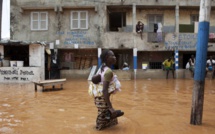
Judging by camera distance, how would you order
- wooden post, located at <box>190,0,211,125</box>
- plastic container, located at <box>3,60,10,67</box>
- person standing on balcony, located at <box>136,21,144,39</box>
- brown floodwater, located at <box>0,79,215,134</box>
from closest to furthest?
brown floodwater, located at <box>0,79,215,134</box> → wooden post, located at <box>190,0,211,125</box> → plastic container, located at <box>3,60,10,67</box> → person standing on balcony, located at <box>136,21,144,39</box>

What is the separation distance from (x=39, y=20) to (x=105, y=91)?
1858 centimetres

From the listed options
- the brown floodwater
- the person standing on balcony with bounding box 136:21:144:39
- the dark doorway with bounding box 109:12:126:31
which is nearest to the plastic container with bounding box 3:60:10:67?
the dark doorway with bounding box 109:12:126:31

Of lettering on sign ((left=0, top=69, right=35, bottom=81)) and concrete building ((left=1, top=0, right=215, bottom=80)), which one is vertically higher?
concrete building ((left=1, top=0, right=215, bottom=80))

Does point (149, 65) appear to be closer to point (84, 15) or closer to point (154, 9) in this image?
point (154, 9)

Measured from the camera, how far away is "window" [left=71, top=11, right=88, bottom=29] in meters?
21.2

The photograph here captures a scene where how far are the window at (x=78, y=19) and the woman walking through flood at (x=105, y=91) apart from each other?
56.2 ft

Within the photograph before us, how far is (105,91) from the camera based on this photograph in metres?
4.27

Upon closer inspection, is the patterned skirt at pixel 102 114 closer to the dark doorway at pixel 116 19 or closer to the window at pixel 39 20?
the window at pixel 39 20

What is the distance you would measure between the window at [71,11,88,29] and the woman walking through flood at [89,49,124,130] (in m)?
17.1

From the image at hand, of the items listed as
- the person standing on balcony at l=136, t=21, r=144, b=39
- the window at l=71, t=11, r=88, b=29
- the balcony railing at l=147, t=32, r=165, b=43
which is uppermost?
the window at l=71, t=11, r=88, b=29

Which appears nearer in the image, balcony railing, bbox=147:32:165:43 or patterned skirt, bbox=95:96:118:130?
patterned skirt, bbox=95:96:118:130

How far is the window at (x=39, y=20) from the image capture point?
842 inches

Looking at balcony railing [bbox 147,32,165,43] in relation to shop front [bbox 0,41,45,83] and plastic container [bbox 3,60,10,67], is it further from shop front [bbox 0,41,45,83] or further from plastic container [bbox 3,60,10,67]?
plastic container [bbox 3,60,10,67]

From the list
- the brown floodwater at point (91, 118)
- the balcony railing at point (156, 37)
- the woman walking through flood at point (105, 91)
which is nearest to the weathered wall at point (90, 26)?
the balcony railing at point (156, 37)
